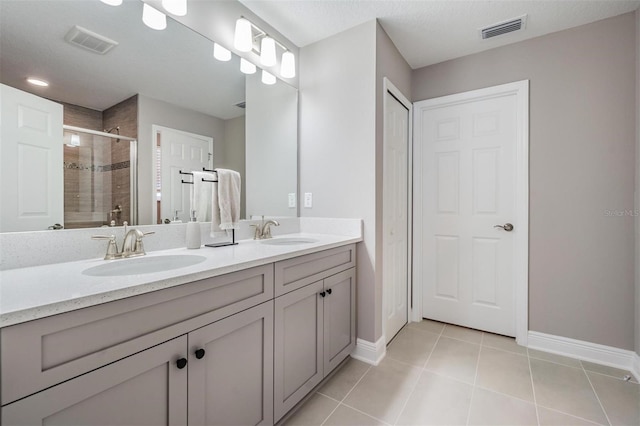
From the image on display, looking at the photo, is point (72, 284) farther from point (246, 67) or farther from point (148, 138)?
point (246, 67)

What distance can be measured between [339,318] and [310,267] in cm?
50

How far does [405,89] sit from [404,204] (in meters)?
1.05

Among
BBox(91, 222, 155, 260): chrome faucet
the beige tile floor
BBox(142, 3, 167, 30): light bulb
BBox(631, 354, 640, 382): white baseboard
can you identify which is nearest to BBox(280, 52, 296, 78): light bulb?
BBox(142, 3, 167, 30): light bulb

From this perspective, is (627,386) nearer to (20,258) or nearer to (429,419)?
(429,419)

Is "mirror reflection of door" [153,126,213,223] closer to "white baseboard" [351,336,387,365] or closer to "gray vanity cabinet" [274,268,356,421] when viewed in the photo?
"gray vanity cabinet" [274,268,356,421]

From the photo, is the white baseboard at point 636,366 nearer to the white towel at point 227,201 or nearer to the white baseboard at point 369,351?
the white baseboard at point 369,351

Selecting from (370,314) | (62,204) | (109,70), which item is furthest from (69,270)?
(370,314)

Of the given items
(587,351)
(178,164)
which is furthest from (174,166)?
(587,351)

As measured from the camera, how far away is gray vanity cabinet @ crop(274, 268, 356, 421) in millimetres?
1324

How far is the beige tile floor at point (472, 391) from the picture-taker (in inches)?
57.2

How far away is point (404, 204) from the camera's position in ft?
8.52

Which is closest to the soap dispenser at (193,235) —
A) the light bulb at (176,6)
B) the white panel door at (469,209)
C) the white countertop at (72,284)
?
the white countertop at (72,284)

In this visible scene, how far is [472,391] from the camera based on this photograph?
1661 mm

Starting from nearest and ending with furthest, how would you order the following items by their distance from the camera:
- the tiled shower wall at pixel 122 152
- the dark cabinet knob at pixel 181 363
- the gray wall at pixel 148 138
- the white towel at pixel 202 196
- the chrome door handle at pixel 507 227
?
the dark cabinet knob at pixel 181 363
the tiled shower wall at pixel 122 152
the gray wall at pixel 148 138
the white towel at pixel 202 196
the chrome door handle at pixel 507 227
